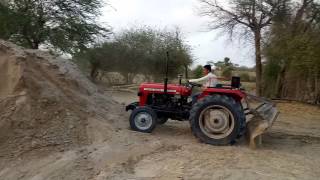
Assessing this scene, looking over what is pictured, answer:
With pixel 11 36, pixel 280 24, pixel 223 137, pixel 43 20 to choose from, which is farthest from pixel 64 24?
pixel 223 137

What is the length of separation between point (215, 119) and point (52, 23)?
53.3ft

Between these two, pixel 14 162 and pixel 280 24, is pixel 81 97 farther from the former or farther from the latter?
pixel 280 24

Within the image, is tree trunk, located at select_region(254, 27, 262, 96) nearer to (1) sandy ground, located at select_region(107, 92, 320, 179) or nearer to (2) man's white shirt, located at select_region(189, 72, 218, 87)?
(1) sandy ground, located at select_region(107, 92, 320, 179)

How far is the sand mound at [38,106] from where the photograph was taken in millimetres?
8656

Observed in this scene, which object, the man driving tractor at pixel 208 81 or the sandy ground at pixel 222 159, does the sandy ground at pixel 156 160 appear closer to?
the sandy ground at pixel 222 159

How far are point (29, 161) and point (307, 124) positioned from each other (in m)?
9.32

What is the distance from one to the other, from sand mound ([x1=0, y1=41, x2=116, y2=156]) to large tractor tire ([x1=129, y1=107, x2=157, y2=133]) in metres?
0.68

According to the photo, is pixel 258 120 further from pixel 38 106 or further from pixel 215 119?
pixel 38 106

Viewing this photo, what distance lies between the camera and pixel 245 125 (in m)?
9.67

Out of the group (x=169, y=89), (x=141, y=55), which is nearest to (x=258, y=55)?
(x=141, y=55)

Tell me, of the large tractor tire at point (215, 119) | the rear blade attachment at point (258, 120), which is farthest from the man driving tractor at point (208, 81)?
the rear blade attachment at point (258, 120)

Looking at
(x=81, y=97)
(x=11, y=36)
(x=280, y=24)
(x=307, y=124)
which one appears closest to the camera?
(x=81, y=97)

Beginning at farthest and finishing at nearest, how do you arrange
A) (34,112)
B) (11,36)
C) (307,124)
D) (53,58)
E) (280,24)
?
(11,36) → (280,24) → (307,124) → (53,58) → (34,112)

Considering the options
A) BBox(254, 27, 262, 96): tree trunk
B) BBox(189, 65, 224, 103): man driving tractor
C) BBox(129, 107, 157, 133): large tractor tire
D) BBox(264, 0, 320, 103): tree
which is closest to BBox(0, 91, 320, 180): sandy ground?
BBox(129, 107, 157, 133): large tractor tire
